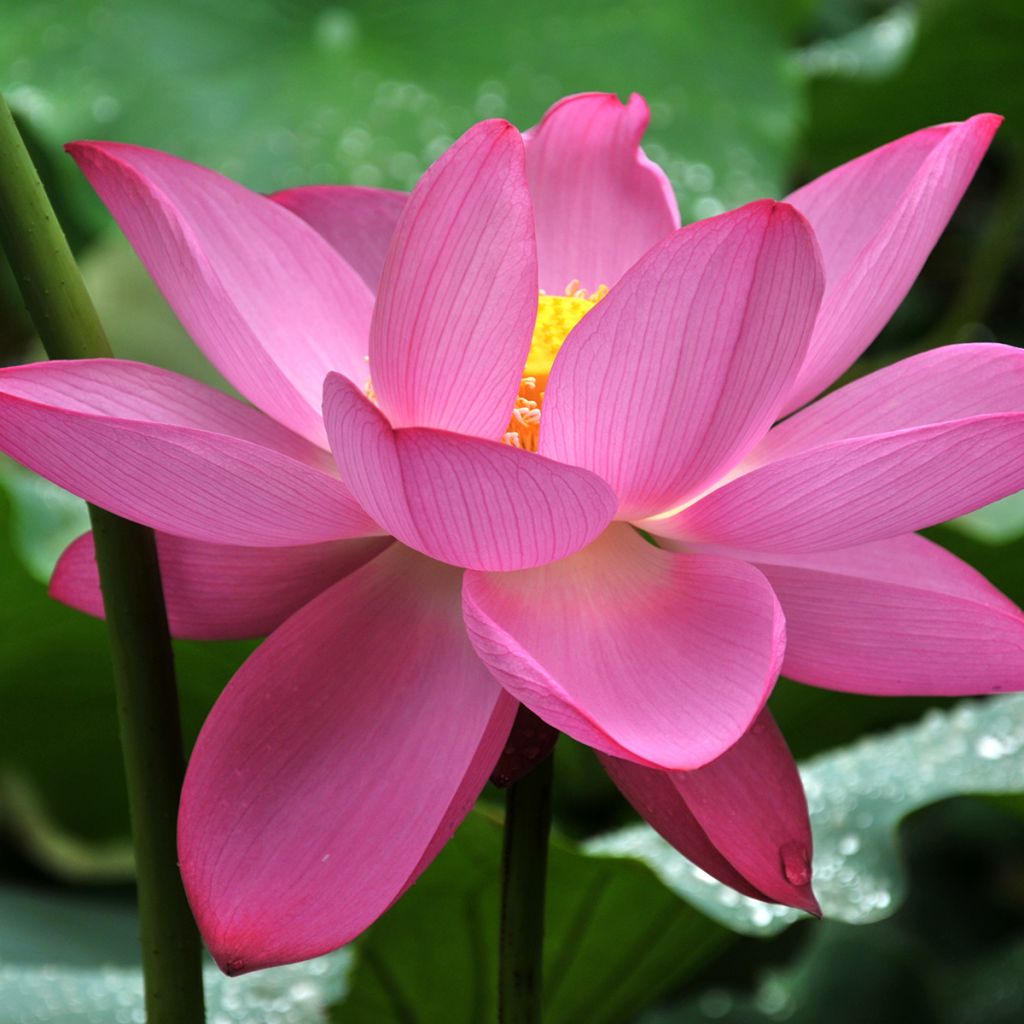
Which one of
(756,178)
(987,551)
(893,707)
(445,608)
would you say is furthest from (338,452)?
(756,178)

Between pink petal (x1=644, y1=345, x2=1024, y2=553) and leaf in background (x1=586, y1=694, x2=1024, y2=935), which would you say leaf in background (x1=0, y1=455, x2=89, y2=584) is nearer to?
leaf in background (x1=586, y1=694, x2=1024, y2=935)

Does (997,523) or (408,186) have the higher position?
(408,186)

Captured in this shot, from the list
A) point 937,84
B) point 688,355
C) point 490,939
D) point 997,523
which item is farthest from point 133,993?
point 937,84

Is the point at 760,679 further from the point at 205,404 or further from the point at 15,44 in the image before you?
the point at 15,44

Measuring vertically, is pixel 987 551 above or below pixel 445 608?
below

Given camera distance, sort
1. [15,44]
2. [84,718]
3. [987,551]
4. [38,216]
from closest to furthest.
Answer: [38,216]
[987,551]
[84,718]
[15,44]

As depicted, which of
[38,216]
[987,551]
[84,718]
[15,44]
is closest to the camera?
[38,216]

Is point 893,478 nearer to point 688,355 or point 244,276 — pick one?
point 688,355

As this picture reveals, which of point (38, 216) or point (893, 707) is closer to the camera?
point (38, 216)
